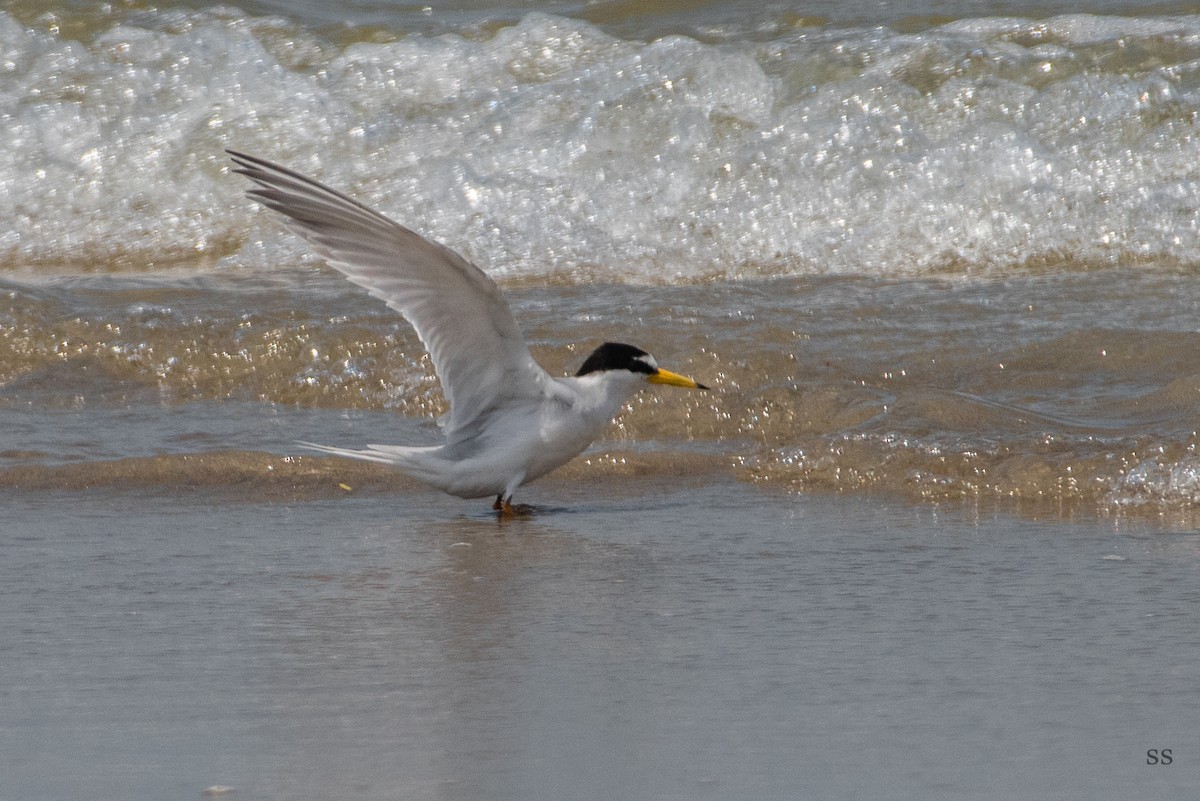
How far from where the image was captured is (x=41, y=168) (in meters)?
9.10

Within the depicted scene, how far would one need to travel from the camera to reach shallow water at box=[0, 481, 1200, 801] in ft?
8.33

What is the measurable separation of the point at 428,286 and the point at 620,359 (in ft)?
1.98

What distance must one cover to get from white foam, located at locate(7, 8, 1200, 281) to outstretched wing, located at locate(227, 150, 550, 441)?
2.83 meters

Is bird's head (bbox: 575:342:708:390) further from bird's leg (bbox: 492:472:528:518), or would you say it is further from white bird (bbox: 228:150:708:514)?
bird's leg (bbox: 492:472:528:518)

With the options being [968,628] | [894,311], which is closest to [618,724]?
[968,628]

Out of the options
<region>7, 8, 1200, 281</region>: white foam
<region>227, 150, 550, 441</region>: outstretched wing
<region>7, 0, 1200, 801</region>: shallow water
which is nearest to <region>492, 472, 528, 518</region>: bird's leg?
<region>7, 0, 1200, 801</region>: shallow water

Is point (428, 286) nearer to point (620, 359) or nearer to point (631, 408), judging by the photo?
point (620, 359)

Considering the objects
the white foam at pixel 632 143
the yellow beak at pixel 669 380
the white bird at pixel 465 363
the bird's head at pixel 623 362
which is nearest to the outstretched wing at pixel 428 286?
the white bird at pixel 465 363

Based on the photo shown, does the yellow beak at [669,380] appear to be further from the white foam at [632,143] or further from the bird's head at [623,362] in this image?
the white foam at [632,143]

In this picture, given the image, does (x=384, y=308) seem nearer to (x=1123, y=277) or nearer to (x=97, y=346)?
(x=97, y=346)

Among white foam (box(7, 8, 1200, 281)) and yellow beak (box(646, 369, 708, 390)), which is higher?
white foam (box(7, 8, 1200, 281))

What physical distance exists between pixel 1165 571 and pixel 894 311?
279cm

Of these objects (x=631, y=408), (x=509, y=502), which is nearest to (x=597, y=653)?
(x=509, y=502)

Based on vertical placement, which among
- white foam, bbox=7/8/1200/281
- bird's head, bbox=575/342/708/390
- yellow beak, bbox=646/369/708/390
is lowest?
yellow beak, bbox=646/369/708/390
